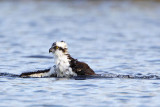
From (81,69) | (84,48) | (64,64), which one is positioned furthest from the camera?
(84,48)

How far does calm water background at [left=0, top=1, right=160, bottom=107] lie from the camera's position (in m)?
12.3

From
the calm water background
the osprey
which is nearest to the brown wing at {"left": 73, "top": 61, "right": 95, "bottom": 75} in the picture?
→ the osprey

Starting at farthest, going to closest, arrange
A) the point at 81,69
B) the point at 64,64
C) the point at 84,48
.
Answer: the point at 84,48 → the point at 64,64 → the point at 81,69

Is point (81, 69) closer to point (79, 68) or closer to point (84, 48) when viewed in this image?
point (79, 68)

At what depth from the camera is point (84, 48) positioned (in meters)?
23.4

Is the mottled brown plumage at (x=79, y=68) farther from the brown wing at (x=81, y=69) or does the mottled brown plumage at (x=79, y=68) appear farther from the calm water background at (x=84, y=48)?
the calm water background at (x=84, y=48)

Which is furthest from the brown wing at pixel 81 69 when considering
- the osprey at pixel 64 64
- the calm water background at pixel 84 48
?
the calm water background at pixel 84 48

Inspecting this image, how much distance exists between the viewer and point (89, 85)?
45.1ft

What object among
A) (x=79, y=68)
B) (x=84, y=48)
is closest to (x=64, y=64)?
(x=79, y=68)

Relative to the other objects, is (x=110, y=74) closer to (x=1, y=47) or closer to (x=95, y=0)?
(x=1, y=47)

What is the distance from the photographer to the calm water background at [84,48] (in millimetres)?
12281

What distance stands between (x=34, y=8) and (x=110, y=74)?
97.3ft

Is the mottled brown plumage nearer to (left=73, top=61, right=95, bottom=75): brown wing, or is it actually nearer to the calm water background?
(left=73, top=61, right=95, bottom=75): brown wing

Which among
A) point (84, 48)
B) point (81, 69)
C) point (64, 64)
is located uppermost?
point (84, 48)
